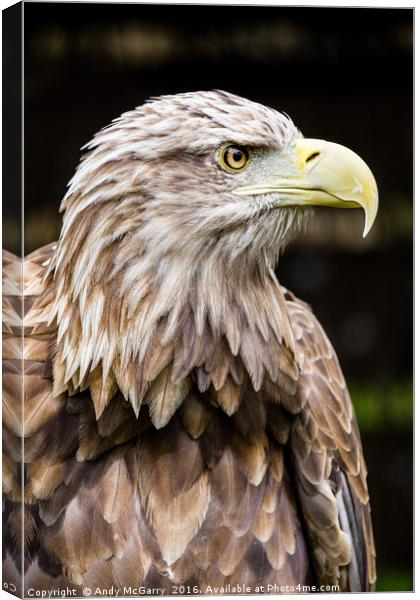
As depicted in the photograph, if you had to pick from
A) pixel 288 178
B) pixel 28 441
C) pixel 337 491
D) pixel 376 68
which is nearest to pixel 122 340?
pixel 28 441

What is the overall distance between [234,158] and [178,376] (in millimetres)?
645

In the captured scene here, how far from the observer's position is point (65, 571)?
10.1ft

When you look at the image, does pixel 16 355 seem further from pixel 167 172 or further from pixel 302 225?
pixel 302 225

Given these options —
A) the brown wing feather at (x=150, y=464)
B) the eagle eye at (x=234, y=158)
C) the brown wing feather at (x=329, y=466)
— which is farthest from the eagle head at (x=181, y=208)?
the brown wing feather at (x=329, y=466)

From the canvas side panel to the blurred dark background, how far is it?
0.11 feet

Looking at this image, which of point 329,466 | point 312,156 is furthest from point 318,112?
point 329,466

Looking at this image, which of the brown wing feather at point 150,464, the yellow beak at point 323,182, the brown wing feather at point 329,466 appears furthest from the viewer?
the brown wing feather at point 329,466

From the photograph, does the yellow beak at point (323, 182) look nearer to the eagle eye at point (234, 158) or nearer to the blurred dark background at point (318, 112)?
the eagle eye at point (234, 158)

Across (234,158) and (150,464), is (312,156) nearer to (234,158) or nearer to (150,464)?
(234,158)

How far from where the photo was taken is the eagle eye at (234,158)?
2842 mm

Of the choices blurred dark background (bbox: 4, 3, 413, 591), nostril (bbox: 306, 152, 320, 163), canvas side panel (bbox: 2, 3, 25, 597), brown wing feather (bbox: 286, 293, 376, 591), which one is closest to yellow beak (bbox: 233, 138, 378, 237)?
nostril (bbox: 306, 152, 320, 163)

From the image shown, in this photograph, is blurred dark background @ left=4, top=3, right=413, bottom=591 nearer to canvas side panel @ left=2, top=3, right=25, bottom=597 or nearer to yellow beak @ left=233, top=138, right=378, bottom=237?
canvas side panel @ left=2, top=3, right=25, bottom=597

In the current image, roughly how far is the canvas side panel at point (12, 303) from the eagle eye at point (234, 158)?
63cm

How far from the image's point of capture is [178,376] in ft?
9.68
